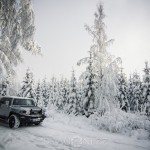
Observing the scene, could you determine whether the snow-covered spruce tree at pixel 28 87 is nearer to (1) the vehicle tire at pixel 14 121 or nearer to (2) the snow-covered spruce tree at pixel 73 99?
(2) the snow-covered spruce tree at pixel 73 99

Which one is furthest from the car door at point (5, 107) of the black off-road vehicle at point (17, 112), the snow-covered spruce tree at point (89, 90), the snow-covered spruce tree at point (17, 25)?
the snow-covered spruce tree at point (89, 90)

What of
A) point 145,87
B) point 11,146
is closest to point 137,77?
point 145,87

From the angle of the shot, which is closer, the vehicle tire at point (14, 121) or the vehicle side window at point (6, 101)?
the vehicle tire at point (14, 121)

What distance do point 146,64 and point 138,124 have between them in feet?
78.3

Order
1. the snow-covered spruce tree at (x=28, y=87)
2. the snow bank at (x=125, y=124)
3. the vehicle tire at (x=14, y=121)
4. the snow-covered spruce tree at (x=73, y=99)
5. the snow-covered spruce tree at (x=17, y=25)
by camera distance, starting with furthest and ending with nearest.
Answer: the snow-covered spruce tree at (x=28, y=87) → the snow-covered spruce tree at (x=73, y=99) → the vehicle tire at (x=14, y=121) → the snow bank at (x=125, y=124) → the snow-covered spruce tree at (x=17, y=25)

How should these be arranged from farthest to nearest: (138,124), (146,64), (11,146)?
1. (146,64)
2. (138,124)
3. (11,146)

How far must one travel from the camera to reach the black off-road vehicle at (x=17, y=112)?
33.7ft

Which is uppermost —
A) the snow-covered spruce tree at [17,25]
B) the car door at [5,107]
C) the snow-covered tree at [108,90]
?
the snow-covered spruce tree at [17,25]

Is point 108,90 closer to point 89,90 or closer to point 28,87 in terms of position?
point 89,90

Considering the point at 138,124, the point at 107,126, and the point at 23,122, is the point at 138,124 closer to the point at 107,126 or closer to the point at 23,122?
the point at 107,126

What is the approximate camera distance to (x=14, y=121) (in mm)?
10336

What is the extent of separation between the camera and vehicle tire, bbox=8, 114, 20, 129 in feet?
33.4

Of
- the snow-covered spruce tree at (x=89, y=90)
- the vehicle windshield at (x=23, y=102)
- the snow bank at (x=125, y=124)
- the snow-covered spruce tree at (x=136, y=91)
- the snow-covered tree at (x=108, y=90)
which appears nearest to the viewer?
the snow bank at (x=125, y=124)

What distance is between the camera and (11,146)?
253 inches
